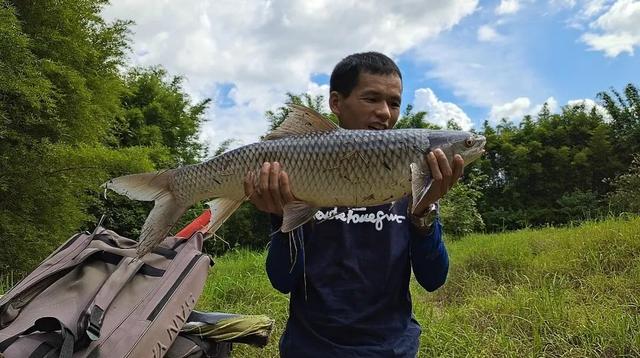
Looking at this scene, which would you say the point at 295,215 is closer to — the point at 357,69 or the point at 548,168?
the point at 357,69

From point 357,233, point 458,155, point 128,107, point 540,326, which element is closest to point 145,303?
point 357,233

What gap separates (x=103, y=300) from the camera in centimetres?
200

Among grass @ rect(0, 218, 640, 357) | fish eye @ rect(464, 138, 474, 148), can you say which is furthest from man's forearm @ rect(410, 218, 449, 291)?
grass @ rect(0, 218, 640, 357)

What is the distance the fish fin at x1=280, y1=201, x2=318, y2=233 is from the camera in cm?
168

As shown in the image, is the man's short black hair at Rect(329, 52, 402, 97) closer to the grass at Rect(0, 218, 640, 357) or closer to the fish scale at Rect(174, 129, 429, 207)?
the fish scale at Rect(174, 129, 429, 207)

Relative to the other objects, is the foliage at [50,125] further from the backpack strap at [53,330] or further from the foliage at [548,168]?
the foliage at [548,168]

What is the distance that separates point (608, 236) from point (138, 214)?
11380mm

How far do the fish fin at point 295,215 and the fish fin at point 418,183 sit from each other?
0.31 m

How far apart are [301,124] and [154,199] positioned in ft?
2.00

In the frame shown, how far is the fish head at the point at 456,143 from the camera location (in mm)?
1765

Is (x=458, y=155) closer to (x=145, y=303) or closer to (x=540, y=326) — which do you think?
(x=145, y=303)

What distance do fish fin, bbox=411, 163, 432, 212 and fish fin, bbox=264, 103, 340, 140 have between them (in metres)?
0.30

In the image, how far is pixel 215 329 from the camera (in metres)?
2.51

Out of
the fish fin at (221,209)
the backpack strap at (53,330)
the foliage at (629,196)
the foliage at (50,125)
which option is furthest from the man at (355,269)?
the foliage at (629,196)
